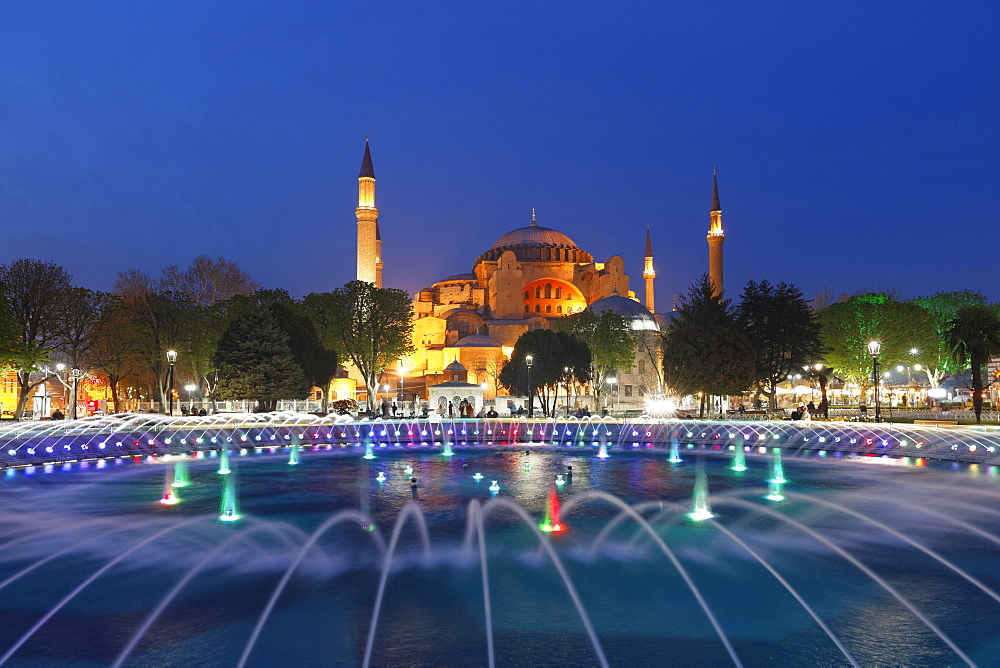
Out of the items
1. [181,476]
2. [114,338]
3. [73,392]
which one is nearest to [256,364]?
[73,392]

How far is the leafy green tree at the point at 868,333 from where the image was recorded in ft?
152

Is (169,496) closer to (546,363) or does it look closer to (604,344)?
(546,363)

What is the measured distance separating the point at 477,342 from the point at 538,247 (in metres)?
22.7

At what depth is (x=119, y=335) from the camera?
132 ft

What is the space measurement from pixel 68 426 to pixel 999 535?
3017 cm

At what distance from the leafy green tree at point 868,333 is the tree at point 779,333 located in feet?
14.7

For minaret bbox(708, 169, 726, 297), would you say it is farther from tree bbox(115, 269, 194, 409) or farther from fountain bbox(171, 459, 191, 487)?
fountain bbox(171, 459, 191, 487)

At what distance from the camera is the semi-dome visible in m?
70.0

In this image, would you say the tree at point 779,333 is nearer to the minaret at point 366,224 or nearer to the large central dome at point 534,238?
the minaret at point 366,224

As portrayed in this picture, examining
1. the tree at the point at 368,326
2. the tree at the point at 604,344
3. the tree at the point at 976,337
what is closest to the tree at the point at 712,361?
the tree at the point at 976,337

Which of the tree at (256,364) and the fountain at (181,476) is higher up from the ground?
the tree at (256,364)

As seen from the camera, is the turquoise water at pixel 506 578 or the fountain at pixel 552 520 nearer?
the turquoise water at pixel 506 578

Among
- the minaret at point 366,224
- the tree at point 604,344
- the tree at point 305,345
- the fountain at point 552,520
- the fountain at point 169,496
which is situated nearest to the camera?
the fountain at point 552,520

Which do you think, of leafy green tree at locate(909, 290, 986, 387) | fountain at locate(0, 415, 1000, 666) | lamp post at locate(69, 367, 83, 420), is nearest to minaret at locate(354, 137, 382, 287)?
lamp post at locate(69, 367, 83, 420)
